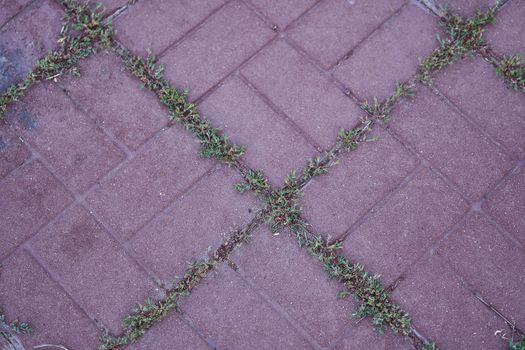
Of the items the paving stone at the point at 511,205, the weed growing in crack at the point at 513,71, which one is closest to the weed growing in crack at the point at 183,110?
the paving stone at the point at 511,205

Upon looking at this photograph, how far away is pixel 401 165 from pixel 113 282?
1424 millimetres

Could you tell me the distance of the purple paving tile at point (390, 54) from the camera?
2611 millimetres

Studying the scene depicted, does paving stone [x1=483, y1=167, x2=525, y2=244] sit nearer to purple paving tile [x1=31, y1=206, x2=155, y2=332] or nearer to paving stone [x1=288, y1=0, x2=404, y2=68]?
paving stone [x1=288, y1=0, x2=404, y2=68]

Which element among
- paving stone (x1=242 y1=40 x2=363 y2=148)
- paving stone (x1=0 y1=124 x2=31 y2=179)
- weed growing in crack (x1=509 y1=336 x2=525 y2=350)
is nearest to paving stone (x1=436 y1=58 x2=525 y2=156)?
paving stone (x1=242 y1=40 x2=363 y2=148)

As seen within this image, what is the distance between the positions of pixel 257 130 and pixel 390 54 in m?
0.77

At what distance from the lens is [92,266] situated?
7.93 ft

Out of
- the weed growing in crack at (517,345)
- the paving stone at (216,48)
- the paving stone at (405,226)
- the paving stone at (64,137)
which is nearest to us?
the weed growing in crack at (517,345)

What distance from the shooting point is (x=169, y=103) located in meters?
2.57

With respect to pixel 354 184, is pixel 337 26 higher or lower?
higher

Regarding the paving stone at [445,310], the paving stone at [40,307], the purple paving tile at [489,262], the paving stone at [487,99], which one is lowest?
the paving stone at [40,307]

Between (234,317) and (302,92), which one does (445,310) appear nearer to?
(234,317)

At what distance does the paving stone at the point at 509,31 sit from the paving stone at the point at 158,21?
4.52 feet

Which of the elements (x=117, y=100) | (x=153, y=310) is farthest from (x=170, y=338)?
(x=117, y=100)

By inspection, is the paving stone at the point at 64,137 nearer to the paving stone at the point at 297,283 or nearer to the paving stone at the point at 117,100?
the paving stone at the point at 117,100
